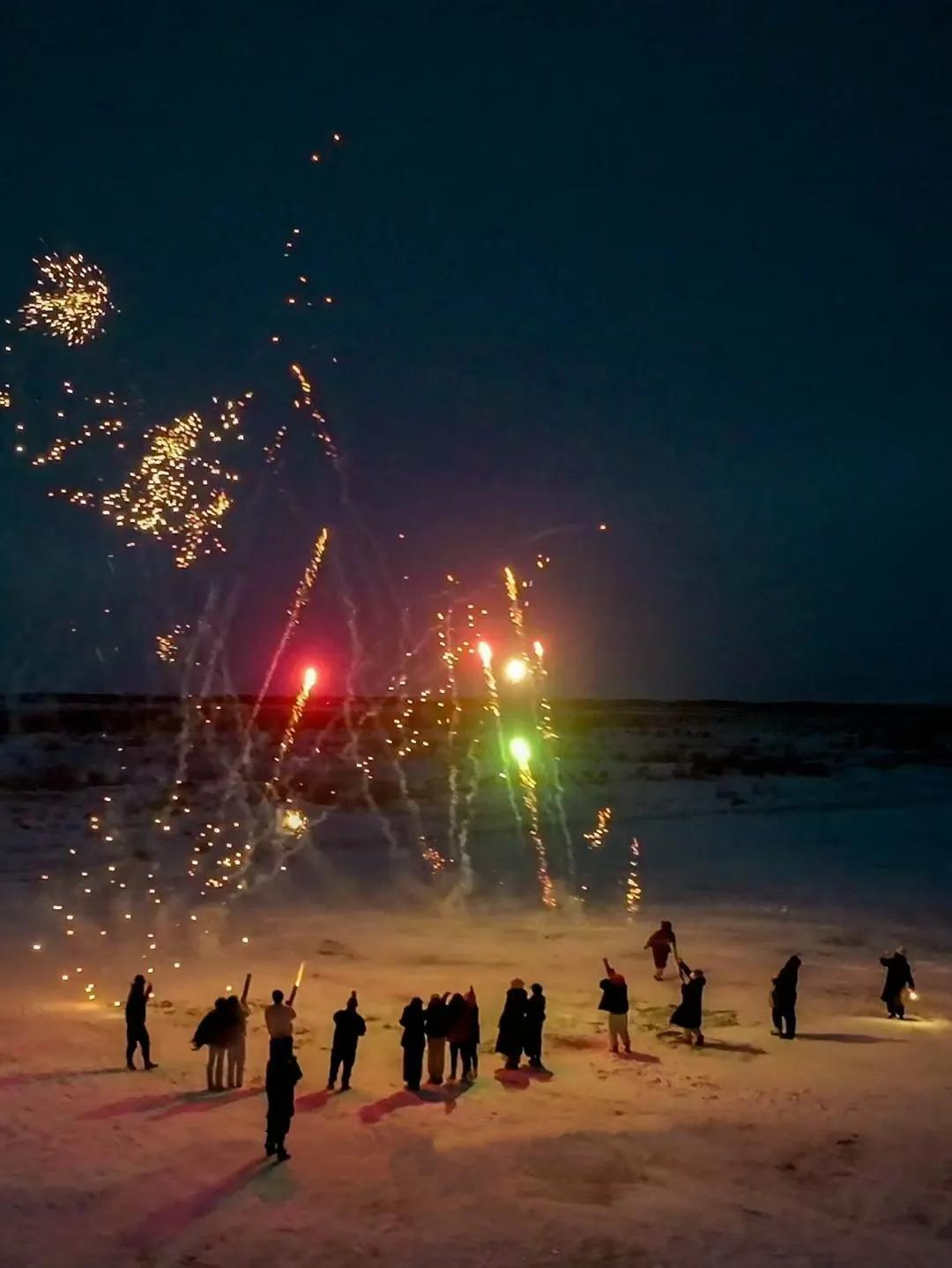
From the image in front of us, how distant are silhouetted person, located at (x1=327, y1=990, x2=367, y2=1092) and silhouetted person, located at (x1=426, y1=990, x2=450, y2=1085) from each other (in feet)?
2.98

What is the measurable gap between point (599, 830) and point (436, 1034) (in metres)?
28.8

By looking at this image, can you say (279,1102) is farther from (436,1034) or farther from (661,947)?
(661,947)

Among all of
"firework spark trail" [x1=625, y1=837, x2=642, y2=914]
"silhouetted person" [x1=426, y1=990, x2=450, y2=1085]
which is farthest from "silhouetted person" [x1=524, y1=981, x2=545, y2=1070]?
"firework spark trail" [x1=625, y1=837, x2=642, y2=914]

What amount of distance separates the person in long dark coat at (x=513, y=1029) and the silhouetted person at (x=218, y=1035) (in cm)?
Answer: 337

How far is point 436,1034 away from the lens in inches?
589

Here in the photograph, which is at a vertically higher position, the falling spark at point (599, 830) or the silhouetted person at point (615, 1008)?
the falling spark at point (599, 830)

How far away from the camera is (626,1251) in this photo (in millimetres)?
9812

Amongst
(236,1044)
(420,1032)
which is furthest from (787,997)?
(236,1044)

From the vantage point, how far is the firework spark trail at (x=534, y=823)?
3225 centimetres

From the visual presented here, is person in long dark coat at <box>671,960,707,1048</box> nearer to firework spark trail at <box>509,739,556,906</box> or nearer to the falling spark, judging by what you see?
firework spark trail at <box>509,739,556,906</box>

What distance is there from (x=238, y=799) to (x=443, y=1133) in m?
33.4

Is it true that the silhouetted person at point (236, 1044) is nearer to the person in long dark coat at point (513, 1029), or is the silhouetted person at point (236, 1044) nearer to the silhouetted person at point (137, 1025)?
the silhouetted person at point (137, 1025)

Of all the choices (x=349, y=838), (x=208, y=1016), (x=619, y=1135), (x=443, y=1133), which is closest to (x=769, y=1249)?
(x=619, y=1135)

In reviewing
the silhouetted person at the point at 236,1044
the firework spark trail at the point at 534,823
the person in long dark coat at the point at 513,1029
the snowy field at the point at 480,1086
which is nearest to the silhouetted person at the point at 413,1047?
the snowy field at the point at 480,1086
